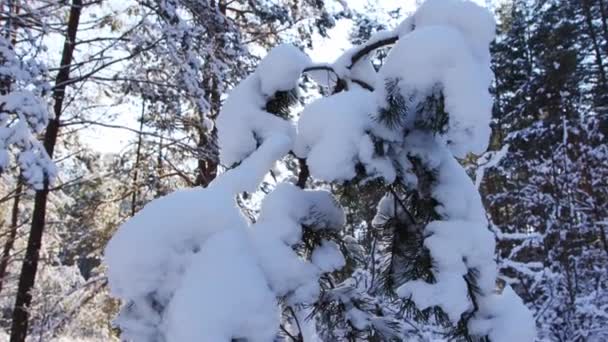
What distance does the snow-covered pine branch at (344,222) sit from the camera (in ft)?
3.29

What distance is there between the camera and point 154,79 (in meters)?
6.17

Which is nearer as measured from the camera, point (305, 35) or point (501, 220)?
point (305, 35)

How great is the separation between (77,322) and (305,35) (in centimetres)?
487

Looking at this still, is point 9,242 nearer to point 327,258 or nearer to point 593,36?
point 327,258

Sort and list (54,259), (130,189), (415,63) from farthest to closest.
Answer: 1. (54,259)
2. (130,189)
3. (415,63)

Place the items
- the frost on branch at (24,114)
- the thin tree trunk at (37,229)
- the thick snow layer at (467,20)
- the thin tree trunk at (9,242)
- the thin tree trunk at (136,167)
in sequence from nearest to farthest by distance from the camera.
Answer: the thick snow layer at (467,20) < the frost on branch at (24,114) < the thin tree trunk at (37,229) < the thin tree trunk at (9,242) < the thin tree trunk at (136,167)

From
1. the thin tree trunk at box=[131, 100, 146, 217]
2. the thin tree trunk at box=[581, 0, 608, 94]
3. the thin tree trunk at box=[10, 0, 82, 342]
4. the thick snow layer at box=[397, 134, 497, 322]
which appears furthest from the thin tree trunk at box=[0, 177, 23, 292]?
the thin tree trunk at box=[581, 0, 608, 94]

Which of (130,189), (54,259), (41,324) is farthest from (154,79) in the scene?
(54,259)

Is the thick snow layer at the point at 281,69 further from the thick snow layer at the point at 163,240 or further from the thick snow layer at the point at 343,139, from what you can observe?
the thick snow layer at the point at 163,240

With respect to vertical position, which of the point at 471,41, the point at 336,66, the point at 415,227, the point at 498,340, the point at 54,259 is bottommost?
the point at 498,340

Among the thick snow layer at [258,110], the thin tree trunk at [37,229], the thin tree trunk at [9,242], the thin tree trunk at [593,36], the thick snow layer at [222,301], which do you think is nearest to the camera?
the thick snow layer at [222,301]

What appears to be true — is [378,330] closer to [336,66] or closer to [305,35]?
[336,66]

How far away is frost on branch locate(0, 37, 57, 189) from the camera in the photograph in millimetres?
3377

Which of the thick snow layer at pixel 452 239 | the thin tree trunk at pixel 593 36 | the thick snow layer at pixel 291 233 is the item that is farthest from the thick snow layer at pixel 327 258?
the thin tree trunk at pixel 593 36
